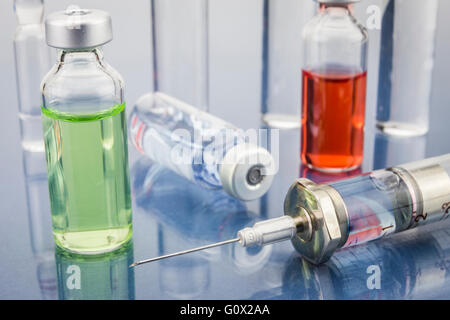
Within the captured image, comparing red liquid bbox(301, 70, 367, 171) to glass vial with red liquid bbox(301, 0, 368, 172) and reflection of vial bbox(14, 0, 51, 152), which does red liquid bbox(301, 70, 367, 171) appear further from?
reflection of vial bbox(14, 0, 51, 152)

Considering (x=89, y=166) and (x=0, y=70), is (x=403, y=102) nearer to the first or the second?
(x=89, y=166)

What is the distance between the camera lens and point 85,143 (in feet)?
3.49

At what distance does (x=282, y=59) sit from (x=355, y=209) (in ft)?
1.83

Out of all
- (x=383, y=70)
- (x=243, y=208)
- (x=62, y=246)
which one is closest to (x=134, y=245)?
(x=62, y=246)

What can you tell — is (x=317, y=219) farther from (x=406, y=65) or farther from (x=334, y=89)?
(x=406, y=65)

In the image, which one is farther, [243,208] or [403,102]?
[403,102]

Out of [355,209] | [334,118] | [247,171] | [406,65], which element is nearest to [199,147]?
→ [247,171]

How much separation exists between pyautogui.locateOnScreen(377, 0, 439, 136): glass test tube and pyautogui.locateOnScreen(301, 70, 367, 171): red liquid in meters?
0.16

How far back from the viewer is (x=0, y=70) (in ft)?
6.18

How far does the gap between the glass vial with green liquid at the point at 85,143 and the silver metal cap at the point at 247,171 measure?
0.19m

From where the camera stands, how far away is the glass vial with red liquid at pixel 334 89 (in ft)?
4.43

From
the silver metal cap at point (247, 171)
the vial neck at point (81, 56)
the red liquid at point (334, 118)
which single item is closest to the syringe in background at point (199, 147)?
the silver metal cap at point (247, 171)

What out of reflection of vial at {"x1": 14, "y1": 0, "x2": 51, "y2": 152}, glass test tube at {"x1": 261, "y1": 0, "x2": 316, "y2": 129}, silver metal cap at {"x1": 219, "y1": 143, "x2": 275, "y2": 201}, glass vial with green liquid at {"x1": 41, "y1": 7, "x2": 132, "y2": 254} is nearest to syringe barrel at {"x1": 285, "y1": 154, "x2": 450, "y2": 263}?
silver metal cap at {"x1": 219, "y1": 143, "x2": 275, "y2": 201}
